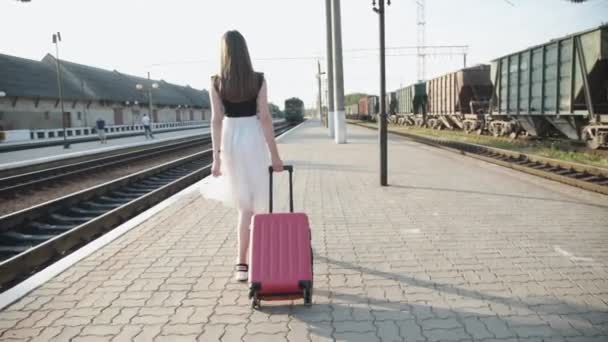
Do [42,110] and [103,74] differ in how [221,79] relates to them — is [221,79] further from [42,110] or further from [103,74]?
[103,74]

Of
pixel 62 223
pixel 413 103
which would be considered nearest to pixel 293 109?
pixel 413 103

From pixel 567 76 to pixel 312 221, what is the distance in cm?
1003

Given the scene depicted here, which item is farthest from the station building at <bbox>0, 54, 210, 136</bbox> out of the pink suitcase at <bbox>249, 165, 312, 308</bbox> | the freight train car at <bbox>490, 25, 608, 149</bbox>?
the pink suitcase at <bbox>249, 165, 312, 308</bbox>

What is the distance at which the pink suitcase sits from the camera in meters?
3.16

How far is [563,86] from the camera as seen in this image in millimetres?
12375

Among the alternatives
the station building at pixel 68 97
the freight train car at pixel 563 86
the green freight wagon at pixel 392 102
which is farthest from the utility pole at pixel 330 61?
the station building at pixel 68 97

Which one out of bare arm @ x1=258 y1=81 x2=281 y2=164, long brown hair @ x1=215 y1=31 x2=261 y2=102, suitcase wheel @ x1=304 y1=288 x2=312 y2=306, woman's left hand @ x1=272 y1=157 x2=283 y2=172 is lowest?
→ suitcase wheel @ x1=304 y1=288 x2=312 y2=306

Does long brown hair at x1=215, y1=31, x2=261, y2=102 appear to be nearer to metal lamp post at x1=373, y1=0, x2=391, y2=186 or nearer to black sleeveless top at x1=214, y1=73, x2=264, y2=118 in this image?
black sleeveless top at x1=214, y1=73, x2=264, y2=118

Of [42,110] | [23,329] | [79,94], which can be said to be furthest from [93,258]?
[79,94]

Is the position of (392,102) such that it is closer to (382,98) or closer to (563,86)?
(563,86)

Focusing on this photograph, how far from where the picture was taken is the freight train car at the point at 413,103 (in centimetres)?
3227

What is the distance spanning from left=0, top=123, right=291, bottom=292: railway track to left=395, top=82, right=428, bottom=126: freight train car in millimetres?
24914

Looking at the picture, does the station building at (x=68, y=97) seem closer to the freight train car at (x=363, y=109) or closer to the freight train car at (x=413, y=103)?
the freight train car at (x=413, y=103)

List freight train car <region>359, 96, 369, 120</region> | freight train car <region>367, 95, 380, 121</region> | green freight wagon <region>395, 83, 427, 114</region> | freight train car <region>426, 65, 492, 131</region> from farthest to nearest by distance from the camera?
freight train car <region>359, 96, 369, 120</region> → freight train car <region>367, 95, 380, 121</region> → green freight wagon <region>395, 83, 427, 114</region> → freight train car <region>426, 65, 492, 131</region>
